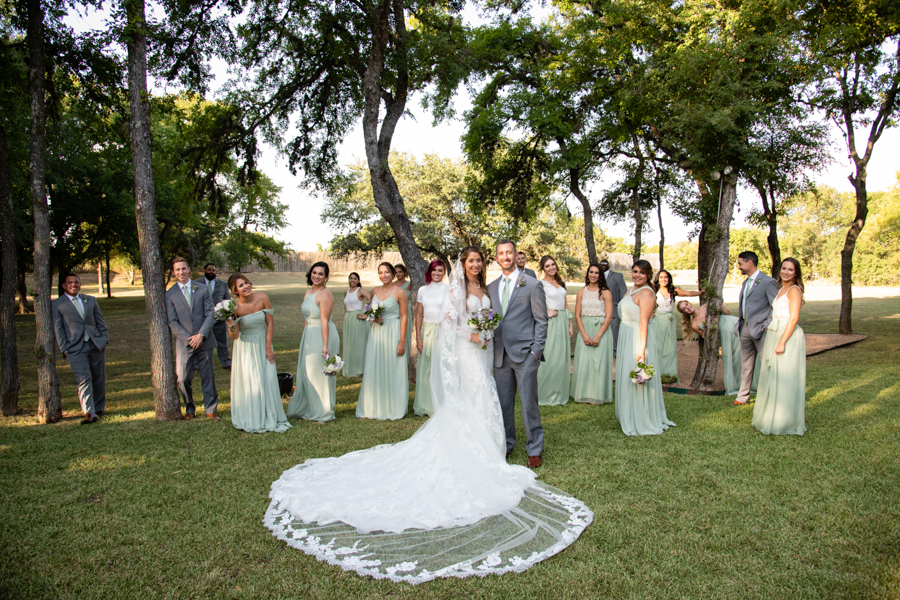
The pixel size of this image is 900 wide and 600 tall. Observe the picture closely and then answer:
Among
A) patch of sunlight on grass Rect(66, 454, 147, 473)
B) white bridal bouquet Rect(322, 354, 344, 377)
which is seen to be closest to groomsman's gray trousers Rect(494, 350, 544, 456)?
white bridal bouquet Rect(322, 354, 344, 377)

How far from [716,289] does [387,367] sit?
5.55m

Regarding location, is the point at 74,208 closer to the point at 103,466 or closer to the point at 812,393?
the point at 103,466

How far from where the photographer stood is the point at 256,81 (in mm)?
12023

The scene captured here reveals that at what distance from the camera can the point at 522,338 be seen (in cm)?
536

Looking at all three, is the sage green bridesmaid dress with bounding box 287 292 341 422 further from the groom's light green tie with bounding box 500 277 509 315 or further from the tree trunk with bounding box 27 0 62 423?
the tree trunk with bounding box 27 0 62 423

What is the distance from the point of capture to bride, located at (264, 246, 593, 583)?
3.61 meters

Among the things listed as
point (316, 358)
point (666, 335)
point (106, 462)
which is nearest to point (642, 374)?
point (666, 335)

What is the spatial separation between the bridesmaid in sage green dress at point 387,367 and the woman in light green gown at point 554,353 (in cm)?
222

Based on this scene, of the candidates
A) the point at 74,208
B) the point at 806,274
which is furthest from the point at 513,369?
the point at 806,274

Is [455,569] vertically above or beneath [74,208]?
beneath

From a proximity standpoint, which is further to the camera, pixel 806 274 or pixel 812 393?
pixel 806 274

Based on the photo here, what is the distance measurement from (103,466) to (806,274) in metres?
76.1

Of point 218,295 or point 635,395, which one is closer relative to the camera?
point 635,395

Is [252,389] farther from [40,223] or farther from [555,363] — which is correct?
[555,363]
